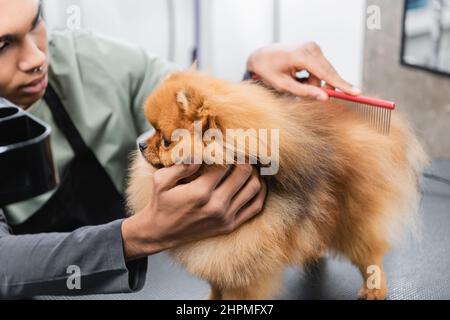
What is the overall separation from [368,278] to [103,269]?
1.28 ft

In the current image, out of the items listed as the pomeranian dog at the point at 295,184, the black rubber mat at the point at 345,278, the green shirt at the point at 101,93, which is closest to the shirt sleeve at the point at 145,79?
the green shirt at the point at 101,93

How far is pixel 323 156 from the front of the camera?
25.6 inches

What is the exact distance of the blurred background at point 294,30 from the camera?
2.99ft

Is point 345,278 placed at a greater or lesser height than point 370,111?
lesser

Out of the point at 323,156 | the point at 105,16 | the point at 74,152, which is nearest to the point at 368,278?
the point at 323,156

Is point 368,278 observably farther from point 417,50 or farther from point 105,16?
point 105,16

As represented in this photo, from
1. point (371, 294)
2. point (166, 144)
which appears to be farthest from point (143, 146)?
point (371, 294)

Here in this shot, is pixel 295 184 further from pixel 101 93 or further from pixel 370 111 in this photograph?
pixel 101 93

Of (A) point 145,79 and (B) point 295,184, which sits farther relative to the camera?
(A) point 145,79

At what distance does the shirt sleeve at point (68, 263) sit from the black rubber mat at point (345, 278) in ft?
0.24

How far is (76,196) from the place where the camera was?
2.79 feet

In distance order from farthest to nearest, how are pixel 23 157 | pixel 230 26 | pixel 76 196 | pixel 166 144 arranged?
pixel 230 26 < pixel 76 196 < pixel 166 144 < pixel 23 157

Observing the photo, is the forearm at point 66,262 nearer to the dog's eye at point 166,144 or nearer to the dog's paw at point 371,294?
the dog's eye at point 166,144

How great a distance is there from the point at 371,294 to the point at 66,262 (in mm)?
426
